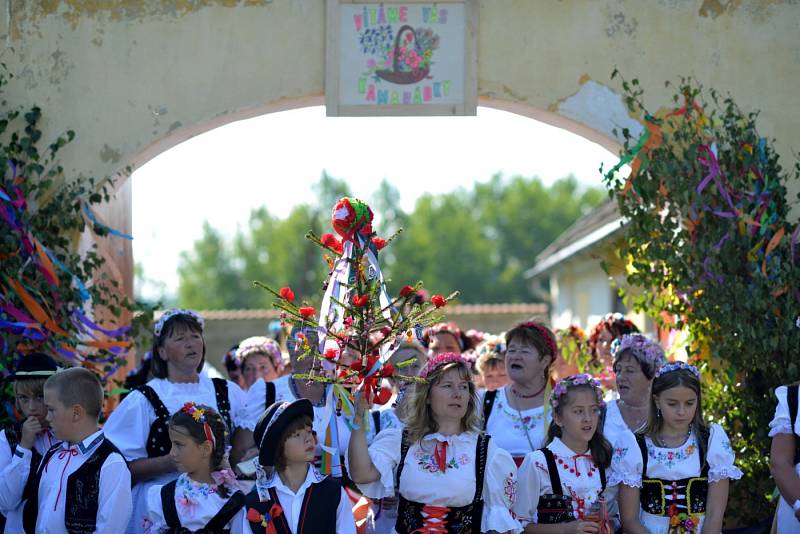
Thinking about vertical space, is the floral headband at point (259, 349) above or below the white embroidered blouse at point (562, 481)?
above

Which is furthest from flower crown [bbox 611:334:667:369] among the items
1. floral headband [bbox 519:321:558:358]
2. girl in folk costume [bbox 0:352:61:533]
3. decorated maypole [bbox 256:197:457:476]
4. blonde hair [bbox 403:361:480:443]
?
girl in folk costume [bbox 0:352:61:533]

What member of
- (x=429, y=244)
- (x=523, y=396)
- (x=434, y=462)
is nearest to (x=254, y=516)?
(x=434, y=462)

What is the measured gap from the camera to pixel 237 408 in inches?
236

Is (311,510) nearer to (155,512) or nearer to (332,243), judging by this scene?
(155,512)

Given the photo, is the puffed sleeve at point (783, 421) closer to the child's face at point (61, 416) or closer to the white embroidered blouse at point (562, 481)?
the white embroidered blouse at point (562, 481)

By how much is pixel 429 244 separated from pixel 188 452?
2050 inches

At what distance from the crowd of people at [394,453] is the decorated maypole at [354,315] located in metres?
0.10

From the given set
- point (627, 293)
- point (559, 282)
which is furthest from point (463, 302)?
point (627, 293)

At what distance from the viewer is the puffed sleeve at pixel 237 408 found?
5953mm

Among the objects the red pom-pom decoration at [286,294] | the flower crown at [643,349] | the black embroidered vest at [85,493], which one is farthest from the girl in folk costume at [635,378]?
the black embroidered vest at [85,493]

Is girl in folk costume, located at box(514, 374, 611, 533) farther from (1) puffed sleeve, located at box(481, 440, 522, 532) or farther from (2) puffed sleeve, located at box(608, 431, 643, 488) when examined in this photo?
(1) puffed sleeve, located at box(481, 440, 522, 532)

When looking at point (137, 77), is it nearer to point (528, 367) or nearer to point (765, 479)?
point (528, 367)

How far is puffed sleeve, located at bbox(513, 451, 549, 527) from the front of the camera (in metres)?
5.20

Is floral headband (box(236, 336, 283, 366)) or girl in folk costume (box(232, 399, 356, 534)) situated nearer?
girl in folk costume (box(232, 399, 356, 534))
